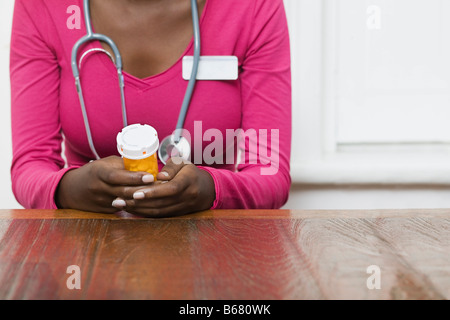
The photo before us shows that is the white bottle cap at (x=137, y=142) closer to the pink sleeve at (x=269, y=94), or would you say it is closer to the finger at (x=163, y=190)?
the finger at (x=163, y=190)

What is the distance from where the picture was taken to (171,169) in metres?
0.78

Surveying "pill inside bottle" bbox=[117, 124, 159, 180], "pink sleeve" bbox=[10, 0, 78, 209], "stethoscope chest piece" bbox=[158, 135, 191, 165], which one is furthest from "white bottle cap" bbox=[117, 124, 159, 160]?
"pink sleeve" bbox=[10, 0, 78, 209]

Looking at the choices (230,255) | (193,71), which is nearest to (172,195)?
(230,255)

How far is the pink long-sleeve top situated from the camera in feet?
3.25

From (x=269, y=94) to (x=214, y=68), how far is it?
120mm

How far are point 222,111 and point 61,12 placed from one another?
1.18 feet

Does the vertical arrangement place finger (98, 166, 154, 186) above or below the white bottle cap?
below

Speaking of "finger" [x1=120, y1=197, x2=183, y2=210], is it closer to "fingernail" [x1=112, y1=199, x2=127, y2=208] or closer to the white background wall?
"fingernail" [x1=112, y1=199, x2=127, y2=208]

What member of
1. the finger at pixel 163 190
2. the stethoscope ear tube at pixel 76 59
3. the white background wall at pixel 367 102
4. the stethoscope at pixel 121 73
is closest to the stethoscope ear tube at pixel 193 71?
the stethoscope at pixel 121 73

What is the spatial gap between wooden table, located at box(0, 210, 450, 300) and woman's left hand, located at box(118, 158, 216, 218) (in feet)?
0.07

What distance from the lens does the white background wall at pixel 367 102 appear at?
1.29 metres

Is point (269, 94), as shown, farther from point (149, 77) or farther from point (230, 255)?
point (230, 255)

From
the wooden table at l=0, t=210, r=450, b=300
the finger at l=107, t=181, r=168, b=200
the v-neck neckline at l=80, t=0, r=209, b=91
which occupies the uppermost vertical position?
the v-neck neckline at l=80, t=0, r=209, b=91

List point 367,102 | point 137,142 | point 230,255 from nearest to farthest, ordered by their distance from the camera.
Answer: point 230,255 < point 137,142 < point 367,102
